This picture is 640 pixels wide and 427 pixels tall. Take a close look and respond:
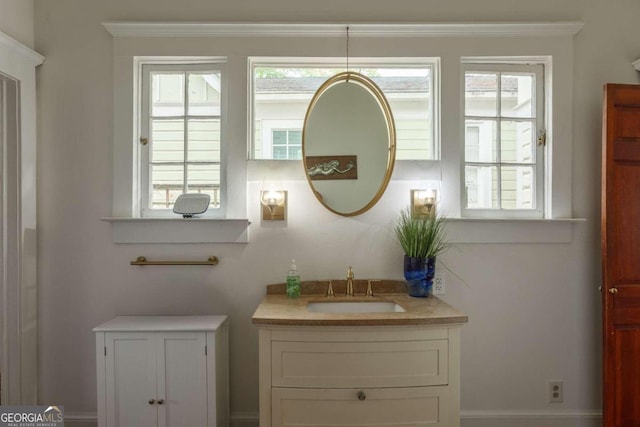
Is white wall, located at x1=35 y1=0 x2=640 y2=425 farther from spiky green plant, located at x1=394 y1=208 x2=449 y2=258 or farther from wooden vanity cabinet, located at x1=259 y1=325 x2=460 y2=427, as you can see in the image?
wooden vanity cabinet, located at x1=259 y1=325 x2=460 y2=427

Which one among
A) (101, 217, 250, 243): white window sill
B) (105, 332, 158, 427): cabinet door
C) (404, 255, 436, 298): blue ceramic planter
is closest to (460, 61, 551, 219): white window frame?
(404, 255, 436, 298): blue ceramic planter

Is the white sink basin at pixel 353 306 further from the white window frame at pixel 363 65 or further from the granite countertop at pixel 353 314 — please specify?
the white window frame at pixel 363 65

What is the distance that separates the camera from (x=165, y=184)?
8.30 feet

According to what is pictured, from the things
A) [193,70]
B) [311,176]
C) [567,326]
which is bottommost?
[567,326]

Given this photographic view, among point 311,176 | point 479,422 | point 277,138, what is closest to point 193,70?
point 277,138

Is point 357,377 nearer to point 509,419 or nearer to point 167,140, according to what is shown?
point 509,419

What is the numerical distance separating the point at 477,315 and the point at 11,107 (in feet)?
9.49

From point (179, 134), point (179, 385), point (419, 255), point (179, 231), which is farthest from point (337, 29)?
point (179, 385)

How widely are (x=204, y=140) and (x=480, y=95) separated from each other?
5.54ft

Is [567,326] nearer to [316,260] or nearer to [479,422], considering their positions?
[479,422]

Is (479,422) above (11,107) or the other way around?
the other way around

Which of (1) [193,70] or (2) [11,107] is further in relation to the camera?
(1) [193,70]

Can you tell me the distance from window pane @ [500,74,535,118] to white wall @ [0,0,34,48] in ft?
9.15

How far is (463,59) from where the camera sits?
8.23 ft
